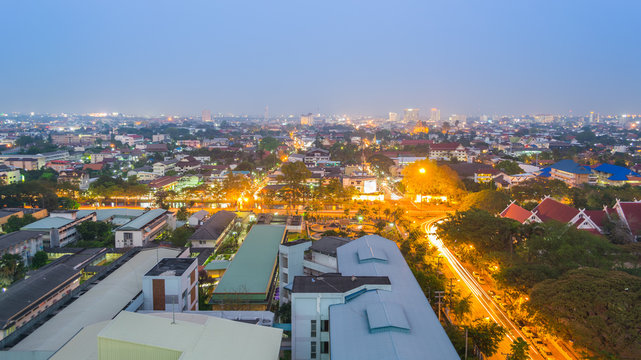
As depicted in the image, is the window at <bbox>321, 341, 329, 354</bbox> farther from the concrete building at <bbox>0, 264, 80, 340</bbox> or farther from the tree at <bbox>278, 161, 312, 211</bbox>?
the tree at <bbox>278, 161, 312, 211</bbox>

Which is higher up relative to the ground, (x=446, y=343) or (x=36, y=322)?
(x=446, y=343)

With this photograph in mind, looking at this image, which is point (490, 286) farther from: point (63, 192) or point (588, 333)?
point (63, 192)

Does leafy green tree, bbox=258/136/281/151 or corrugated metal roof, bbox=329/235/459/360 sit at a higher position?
leafy green tree, bbox=258/136/281/151

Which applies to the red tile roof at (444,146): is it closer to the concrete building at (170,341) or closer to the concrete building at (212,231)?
the concrete building at (212,231)

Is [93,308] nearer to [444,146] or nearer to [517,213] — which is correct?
[517,213]

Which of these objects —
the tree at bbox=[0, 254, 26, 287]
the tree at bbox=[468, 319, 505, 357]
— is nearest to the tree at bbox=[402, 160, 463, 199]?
the tree at bbox=[468, 319, 505, 357]

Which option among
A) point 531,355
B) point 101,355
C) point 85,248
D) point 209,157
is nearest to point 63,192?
point 85,248

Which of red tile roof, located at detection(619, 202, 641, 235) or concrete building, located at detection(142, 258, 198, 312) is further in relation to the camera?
red tile roof, located at detection(619, 202, 641, 235)
